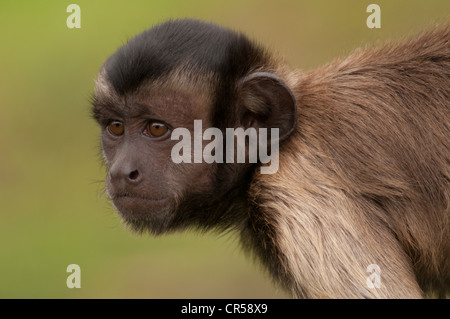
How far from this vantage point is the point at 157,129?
24.7 ft

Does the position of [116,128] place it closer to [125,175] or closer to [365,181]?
[125,175]

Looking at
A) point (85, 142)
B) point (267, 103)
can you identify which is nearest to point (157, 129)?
point (267, 103)

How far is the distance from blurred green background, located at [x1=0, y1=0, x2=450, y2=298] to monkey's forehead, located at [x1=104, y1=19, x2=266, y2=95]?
19.8 ft

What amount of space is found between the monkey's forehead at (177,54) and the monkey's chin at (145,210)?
946mm

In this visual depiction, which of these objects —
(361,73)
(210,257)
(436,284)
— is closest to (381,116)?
(361,73)

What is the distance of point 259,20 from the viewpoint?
18.2 meters

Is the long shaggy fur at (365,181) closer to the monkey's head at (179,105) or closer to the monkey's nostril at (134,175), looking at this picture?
the monkey's head at (179,105)

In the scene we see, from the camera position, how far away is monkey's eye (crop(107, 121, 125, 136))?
25.6 ft

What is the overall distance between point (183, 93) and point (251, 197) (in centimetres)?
105

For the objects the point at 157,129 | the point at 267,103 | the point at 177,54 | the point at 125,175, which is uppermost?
the point at 177,54

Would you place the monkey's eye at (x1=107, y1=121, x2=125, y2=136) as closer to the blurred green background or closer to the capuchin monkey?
the capuchin monkey

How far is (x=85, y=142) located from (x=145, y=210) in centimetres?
1027

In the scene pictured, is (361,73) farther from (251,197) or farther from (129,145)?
(129,145)

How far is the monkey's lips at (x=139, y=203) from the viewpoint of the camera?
25.0ft
